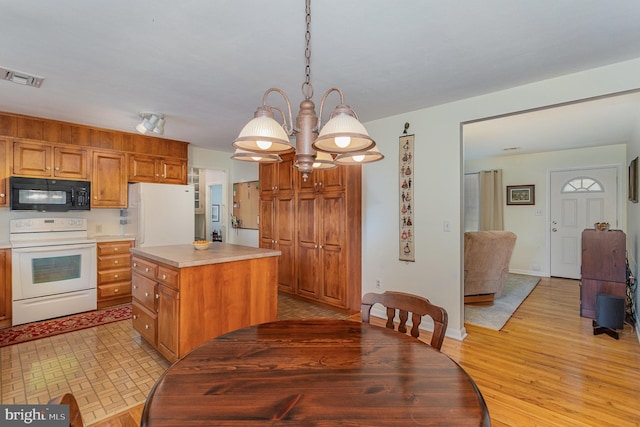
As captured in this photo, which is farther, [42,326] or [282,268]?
[282,268]

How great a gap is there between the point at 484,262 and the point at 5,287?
546 centimetres

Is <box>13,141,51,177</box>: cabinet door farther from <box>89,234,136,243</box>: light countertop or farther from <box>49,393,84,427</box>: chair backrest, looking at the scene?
<box>49,393,84,427</box>: chair backrest

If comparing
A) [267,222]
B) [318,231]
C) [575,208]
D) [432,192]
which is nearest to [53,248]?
[267,222]

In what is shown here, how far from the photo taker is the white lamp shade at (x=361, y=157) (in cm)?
140

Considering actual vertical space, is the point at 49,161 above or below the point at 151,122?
below

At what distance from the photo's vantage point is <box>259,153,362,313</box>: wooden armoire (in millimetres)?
3707

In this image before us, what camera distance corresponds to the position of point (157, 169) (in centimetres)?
455

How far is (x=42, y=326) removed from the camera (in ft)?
10.9

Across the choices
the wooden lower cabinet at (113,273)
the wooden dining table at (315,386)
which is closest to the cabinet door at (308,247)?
the wooden lower cabinet at (113,273)

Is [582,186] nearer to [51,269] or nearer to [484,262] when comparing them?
[484,262]

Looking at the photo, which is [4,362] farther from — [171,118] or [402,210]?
[402,210]

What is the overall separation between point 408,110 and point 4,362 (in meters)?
4.28

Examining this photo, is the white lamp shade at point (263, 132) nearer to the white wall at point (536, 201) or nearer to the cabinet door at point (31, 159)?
the cabinet door at point (31, 159)

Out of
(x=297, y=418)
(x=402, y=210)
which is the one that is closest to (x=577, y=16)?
(x=402, y=210)
